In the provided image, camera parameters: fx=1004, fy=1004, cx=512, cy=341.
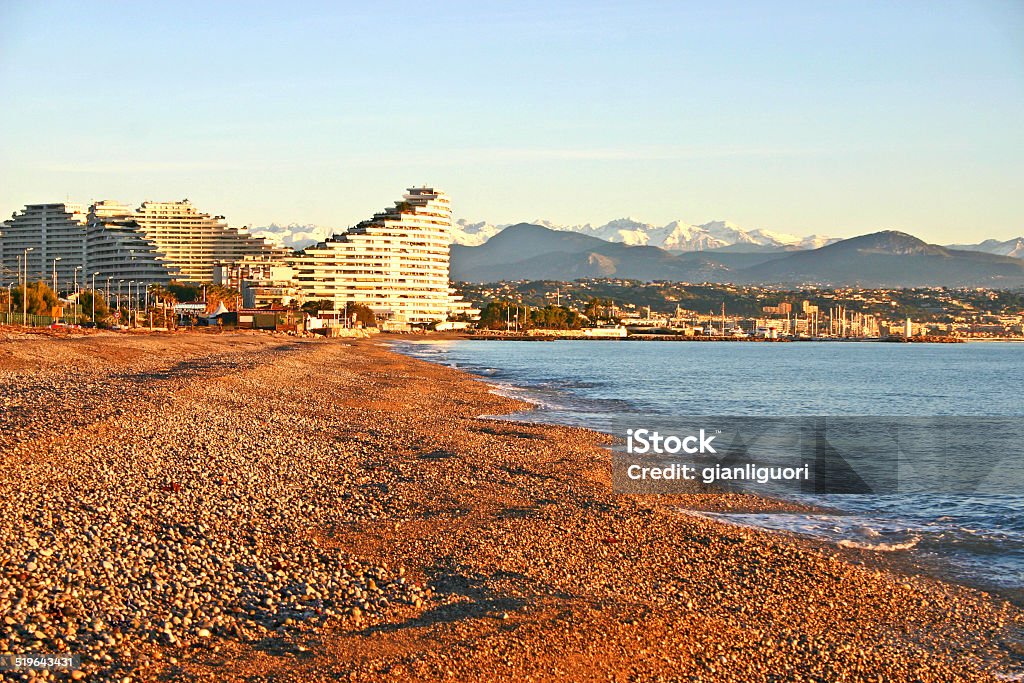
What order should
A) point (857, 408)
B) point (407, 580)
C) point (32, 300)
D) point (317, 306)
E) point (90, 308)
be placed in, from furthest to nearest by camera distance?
point (317, 306) < point (90, 308) < point (32, 300) < point (857, 408) < point (407, 580)

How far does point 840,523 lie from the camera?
16219 millimetres

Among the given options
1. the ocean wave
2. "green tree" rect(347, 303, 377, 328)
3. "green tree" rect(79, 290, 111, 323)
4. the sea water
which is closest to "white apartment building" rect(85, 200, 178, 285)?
"green tree" rect(347, 303, 377, 328)

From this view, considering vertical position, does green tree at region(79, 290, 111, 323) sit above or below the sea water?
above

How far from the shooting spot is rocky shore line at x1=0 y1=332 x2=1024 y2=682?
8.38 meters

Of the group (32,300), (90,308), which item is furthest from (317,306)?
(32,300)

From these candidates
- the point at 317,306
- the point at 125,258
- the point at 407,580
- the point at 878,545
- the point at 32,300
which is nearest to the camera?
the point at 407,580

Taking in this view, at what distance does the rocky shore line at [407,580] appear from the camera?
27.5ft

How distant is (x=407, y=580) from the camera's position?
10.8m

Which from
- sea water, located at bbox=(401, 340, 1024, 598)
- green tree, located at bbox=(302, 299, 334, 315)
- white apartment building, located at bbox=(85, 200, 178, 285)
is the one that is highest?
white apartment building, located at bbox=(85, 200, 178, 285)

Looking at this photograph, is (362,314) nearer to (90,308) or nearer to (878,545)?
(90,308)

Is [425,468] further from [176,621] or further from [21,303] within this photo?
[21,303]

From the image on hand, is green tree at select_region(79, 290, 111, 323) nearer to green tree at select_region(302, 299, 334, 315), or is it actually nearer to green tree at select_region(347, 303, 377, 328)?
green tree at select_region(302, 299, 334, 315)

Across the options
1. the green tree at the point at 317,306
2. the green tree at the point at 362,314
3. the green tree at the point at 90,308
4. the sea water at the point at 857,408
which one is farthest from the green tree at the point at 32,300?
the green tree at the point at 362,314

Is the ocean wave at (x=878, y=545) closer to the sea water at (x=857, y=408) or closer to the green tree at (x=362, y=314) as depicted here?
the sea water at (x=857, y=408)
